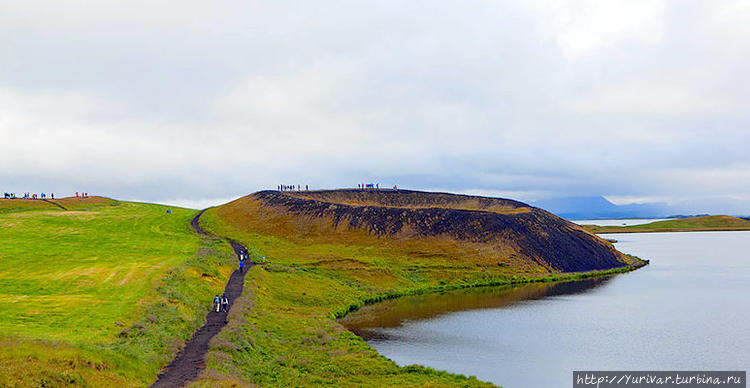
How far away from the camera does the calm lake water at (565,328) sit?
113 ft

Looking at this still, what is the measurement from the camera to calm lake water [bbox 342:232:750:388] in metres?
34.5

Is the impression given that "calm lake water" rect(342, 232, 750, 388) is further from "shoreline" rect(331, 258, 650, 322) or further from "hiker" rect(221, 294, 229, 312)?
"hiker" rect(221, 294, 229, 312)

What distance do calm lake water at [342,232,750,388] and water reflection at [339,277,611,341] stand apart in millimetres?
141

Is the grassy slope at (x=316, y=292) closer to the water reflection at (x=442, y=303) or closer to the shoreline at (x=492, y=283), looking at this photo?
the shoreline at (x=492, y=283)

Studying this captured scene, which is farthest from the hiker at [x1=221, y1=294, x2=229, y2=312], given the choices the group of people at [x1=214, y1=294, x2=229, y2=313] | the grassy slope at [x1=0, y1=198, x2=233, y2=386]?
the grassy slope at [x1=0, y1=198, x2=233, y2=386]

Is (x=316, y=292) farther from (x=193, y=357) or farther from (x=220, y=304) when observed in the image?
(x=193, y=357)

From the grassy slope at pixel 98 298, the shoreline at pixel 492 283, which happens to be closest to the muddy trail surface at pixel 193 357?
the grassy slope at pixel 98 298

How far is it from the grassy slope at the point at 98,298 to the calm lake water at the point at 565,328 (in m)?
18.3

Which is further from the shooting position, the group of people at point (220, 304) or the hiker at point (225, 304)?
the hiker at point (225, 304)

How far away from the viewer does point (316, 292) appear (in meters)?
62.9

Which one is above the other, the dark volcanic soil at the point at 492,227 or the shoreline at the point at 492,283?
the dark volcanic soil at the point at 492,227

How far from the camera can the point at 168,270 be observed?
186 ft

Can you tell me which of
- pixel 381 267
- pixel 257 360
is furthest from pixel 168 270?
pixel 381 267

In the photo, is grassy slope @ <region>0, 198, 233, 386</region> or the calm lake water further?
the calm lake water
